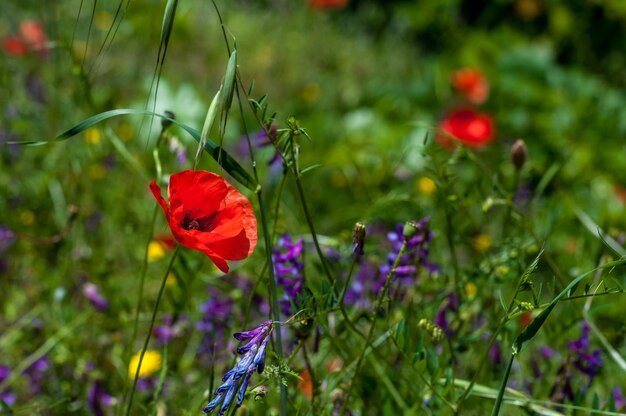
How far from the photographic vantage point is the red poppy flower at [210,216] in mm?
926

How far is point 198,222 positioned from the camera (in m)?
1.04

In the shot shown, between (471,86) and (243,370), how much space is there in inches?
121

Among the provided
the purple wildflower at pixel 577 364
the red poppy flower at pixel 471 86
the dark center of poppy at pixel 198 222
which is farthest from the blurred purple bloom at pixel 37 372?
the red poppy flower at pixel 471 86

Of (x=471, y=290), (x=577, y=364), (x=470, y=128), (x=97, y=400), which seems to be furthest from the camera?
(x=470, y=128)

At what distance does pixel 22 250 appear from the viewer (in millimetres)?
1998

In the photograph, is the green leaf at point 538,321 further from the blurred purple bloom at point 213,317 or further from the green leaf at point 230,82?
the blurred purple bloom at point 213,317

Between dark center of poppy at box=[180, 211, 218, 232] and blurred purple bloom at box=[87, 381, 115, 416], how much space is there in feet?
1.70

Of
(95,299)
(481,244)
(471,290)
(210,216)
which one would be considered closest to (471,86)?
(471,290)

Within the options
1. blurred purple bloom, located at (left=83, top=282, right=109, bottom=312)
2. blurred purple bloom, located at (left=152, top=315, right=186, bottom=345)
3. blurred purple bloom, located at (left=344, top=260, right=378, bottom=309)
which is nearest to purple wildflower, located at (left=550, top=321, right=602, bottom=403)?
blurred purple bloom, located at (left=344, top=260, right=378, bottom=309)

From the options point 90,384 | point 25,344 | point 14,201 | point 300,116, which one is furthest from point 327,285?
point 300,116

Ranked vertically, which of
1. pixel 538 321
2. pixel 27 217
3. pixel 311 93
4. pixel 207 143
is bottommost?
pixel 311 93

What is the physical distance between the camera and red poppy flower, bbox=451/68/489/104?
3699 millimetres

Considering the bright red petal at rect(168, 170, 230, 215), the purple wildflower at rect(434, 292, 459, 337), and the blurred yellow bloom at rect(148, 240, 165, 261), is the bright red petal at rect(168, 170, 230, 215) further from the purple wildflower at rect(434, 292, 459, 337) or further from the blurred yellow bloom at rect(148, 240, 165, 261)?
the blurred yellow bloom at rect(148, 240, 165, 261)

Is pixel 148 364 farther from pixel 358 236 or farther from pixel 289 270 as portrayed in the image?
pixel 358 236
